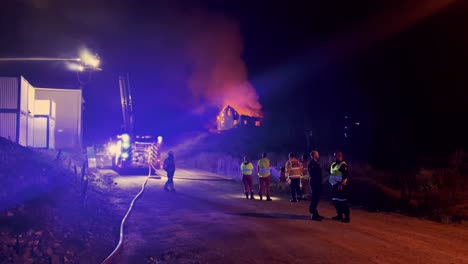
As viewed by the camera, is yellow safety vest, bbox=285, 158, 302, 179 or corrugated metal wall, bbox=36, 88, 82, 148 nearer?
yellow safety vest, bbox=285, 158, 302, 179

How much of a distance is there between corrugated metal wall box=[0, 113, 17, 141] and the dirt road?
11659mm

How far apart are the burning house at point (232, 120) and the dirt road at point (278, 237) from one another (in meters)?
35.5

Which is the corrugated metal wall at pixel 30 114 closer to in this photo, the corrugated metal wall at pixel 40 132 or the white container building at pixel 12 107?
the corrugated metal wall at pixel 40 132

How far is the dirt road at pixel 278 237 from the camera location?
21.1 feet

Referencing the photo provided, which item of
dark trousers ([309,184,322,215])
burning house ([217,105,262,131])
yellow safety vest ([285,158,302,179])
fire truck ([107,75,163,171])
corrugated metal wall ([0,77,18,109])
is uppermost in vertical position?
burning house ([217,105,262,131])

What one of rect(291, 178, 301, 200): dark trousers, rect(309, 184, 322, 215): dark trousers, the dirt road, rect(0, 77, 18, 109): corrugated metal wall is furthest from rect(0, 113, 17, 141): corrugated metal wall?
rect(309, 184, 322, 215): dark trousers

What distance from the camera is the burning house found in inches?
1869

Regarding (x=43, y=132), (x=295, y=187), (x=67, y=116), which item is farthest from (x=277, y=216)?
(x=67, y=116)

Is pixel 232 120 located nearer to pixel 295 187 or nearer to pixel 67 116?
pixel 67 116

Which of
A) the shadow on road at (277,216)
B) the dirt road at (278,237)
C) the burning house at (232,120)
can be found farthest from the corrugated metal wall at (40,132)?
the burning house at (232,120)

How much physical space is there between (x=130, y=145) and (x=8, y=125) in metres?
6.67

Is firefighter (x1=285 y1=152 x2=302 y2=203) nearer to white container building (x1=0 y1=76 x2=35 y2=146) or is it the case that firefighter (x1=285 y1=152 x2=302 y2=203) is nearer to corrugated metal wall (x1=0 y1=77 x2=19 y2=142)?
white container building (x1=0 y1=76 x2=35 y2=146)

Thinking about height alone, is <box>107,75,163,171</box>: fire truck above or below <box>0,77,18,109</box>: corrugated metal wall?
below

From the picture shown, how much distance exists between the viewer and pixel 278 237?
774cm
